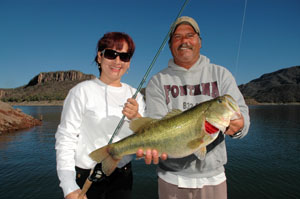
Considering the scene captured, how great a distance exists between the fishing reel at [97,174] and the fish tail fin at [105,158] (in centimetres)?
13

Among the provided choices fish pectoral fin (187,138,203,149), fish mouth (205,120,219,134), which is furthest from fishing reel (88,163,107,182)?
fish mouth (205,120,219,134)

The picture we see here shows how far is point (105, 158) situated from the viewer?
121 inches

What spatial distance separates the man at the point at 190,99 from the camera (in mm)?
3229

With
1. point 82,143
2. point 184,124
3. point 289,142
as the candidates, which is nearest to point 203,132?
point 184,124

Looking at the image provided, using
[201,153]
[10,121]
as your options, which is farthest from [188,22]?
[10,121]

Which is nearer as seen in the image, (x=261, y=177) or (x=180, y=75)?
(x=180, y=75)

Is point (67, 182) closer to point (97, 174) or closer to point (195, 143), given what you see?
point (97, 174)

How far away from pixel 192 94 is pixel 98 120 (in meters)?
1.73

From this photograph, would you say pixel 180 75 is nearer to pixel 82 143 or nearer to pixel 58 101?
pixel 82 143

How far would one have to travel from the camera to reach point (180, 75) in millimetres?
3711

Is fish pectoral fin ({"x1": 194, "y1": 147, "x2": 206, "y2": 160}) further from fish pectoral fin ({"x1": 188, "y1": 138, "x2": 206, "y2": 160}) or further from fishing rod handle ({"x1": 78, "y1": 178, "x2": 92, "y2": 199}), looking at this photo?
fishing rod handle ({"x1": 78, "y1": 178, "x2": 92, "y2": 199})

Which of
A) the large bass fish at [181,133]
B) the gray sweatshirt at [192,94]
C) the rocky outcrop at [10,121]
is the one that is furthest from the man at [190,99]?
the rocky outcrop at [10,121]

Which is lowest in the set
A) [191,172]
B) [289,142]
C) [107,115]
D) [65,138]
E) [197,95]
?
[289,142]

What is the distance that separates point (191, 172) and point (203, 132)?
2.56ft
